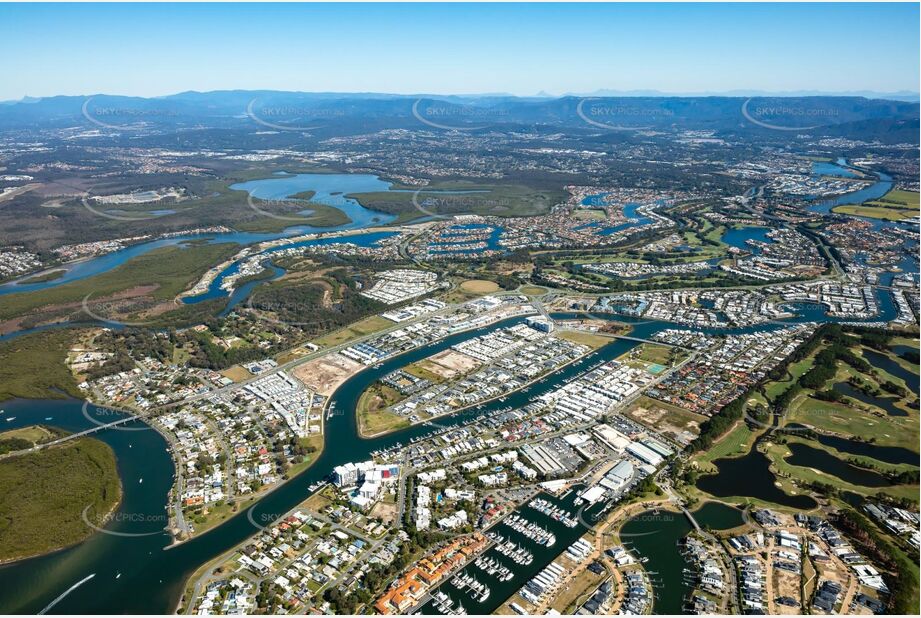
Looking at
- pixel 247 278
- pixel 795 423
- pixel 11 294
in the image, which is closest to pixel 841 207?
pixel 795 423

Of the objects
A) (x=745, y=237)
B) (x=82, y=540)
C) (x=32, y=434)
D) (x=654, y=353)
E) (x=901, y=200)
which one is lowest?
(x=82, y=540)

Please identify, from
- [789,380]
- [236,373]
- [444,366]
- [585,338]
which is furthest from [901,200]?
[236,373]

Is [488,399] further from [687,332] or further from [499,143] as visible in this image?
[499,143]

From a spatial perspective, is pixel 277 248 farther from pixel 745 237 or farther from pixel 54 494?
pixel 745 237

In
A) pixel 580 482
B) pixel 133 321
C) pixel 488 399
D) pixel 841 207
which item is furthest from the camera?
pixel 841 207

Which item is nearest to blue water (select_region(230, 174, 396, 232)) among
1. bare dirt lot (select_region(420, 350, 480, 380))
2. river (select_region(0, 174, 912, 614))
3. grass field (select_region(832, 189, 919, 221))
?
bare dirt lot (select_region(420, 350, 480, 380))

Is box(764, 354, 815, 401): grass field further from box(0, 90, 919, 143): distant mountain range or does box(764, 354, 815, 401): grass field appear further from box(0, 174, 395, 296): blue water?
box(0, 90, 919, 143): distant mountain range
